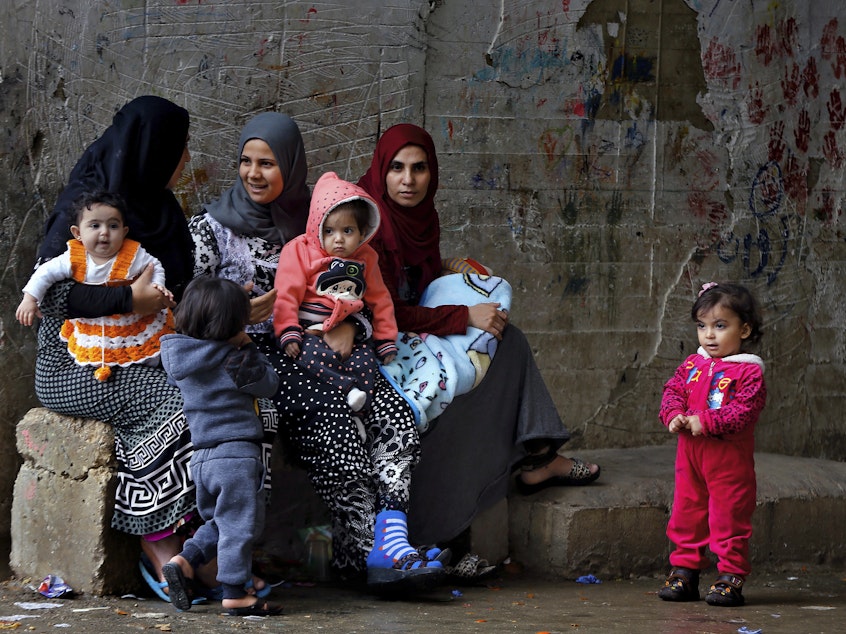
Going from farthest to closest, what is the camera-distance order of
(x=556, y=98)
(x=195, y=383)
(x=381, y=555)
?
(x=556, y=98), (x=381, y=555), (x=195, y=383)

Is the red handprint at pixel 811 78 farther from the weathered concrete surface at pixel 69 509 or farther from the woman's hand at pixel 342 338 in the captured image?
the weathered concrete surface at pixel 69 509

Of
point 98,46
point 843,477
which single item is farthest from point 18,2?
point 843,477

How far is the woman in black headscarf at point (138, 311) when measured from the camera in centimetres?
393

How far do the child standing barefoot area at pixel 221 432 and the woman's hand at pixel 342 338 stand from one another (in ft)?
1.54

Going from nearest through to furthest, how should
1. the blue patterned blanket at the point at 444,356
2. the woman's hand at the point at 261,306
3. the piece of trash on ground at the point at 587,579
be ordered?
the woman's hand at the point at 261,306 < the blue patterned blanket at the point at 444,356 < the piece of trash on ground at the point at 587,579

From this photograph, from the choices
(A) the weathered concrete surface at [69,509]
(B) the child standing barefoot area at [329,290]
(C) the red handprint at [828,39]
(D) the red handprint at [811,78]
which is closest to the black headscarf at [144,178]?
(B) the child standing barefoot area at [329,290]

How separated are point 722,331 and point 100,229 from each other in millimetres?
2167

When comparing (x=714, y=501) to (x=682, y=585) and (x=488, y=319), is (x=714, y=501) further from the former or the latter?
(x=488, y=319)

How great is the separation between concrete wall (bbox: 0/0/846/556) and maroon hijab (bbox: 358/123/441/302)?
21.6 inches

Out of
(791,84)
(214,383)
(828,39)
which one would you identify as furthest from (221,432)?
(828,39)

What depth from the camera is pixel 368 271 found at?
449 cm

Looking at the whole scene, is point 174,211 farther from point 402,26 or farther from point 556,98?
point 556,98

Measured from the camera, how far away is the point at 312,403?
4.25 m

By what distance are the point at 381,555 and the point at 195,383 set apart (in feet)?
2.90
